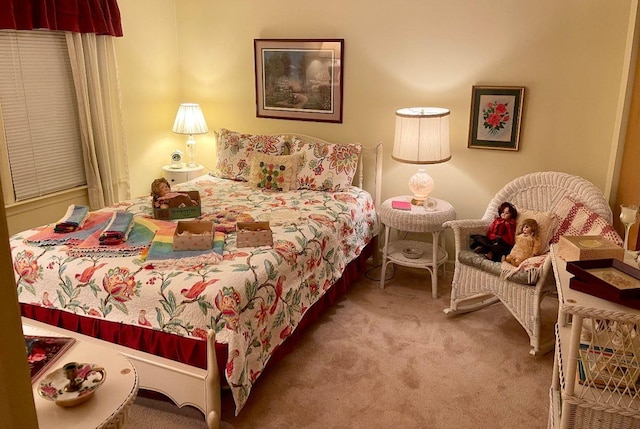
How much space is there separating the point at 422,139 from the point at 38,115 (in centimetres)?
278

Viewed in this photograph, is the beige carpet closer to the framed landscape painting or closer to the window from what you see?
the framed landscape painting

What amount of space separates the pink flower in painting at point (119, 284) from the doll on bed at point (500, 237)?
209cm

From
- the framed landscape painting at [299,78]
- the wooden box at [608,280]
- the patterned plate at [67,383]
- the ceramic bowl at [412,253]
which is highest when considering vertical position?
the framed landscape painting at [299,78]

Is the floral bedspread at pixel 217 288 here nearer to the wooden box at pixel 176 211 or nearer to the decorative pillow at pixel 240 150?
the wooden box at pixel 176 211

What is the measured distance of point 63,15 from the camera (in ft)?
11.9

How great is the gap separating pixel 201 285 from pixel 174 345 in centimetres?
31

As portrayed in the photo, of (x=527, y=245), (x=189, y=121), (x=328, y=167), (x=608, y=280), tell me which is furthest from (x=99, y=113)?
(x=608, y=280)

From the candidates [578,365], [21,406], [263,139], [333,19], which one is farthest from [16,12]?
[578,365]

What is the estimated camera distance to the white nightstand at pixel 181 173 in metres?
4.59

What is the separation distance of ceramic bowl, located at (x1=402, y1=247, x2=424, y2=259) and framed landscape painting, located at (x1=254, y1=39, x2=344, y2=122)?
122cm

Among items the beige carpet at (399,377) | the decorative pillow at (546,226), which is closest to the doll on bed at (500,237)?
the decorative pillow at (546,226)

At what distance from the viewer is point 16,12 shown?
11.0 ft

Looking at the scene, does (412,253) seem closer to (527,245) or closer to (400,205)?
(400,205)

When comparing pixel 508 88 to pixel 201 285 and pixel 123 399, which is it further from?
pixel 123 399
